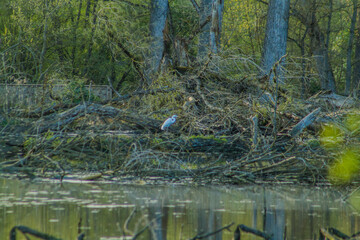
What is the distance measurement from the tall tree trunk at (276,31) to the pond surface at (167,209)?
36.0ft

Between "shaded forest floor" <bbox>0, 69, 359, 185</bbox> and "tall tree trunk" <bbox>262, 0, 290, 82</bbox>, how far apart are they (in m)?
6.12

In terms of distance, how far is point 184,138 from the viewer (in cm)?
896

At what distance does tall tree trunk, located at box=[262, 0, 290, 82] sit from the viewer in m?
17.8

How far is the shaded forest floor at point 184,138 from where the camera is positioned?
25.3ft

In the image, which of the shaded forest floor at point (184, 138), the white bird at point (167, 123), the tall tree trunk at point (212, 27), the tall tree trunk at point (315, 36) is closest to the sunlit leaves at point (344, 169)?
the shaded forest floor at point (184, 138)

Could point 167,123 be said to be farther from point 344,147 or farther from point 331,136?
point 344,147

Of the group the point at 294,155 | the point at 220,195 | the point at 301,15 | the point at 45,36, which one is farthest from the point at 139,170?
the point at 301,15

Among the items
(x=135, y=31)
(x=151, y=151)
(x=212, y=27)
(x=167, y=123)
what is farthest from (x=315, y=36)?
(x=151, y=151)

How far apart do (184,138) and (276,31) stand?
1002cm

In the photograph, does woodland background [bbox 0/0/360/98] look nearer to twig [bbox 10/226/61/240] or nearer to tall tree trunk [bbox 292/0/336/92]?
tall tree trunk [bbox 292/0/336/92]

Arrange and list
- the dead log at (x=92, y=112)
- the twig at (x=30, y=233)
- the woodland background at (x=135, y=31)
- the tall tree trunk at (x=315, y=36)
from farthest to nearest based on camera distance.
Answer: the tall tree trunk at (x=315, y=36) → the woodland background at (x=135, y=31) → the dead log at (x=92, y=112) → the twig at (x=30, y=233)

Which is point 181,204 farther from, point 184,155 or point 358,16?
point 358,16

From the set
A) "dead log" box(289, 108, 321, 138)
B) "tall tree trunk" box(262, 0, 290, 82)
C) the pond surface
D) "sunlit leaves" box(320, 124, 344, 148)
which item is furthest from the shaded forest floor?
"tall tree trunk" box(262, 0, 290, 82)

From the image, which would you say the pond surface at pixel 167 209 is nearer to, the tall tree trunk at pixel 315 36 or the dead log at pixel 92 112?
the dead log at pixel 92 112
